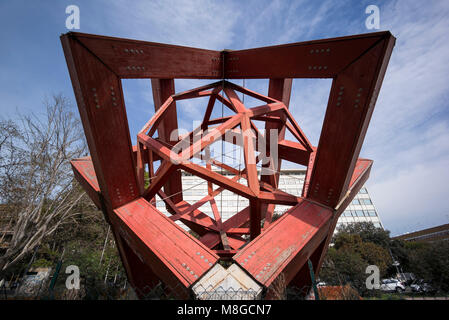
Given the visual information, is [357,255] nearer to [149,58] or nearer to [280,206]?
[280,206]

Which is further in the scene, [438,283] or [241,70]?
[438,283]

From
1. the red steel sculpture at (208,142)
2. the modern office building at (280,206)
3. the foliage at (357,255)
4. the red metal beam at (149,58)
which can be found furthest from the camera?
the modern office building at (280,206)

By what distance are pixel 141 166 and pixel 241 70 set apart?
153 inches

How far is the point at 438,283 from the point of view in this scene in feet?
58.4

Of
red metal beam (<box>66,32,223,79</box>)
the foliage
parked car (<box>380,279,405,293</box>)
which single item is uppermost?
red metal beam (<box>66,32,223,79</box>)

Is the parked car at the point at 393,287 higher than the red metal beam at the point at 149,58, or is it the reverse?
the red metal beam at the point at 149,58

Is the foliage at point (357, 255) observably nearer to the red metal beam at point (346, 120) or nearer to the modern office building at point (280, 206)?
the modern office building at point (280, 206)
